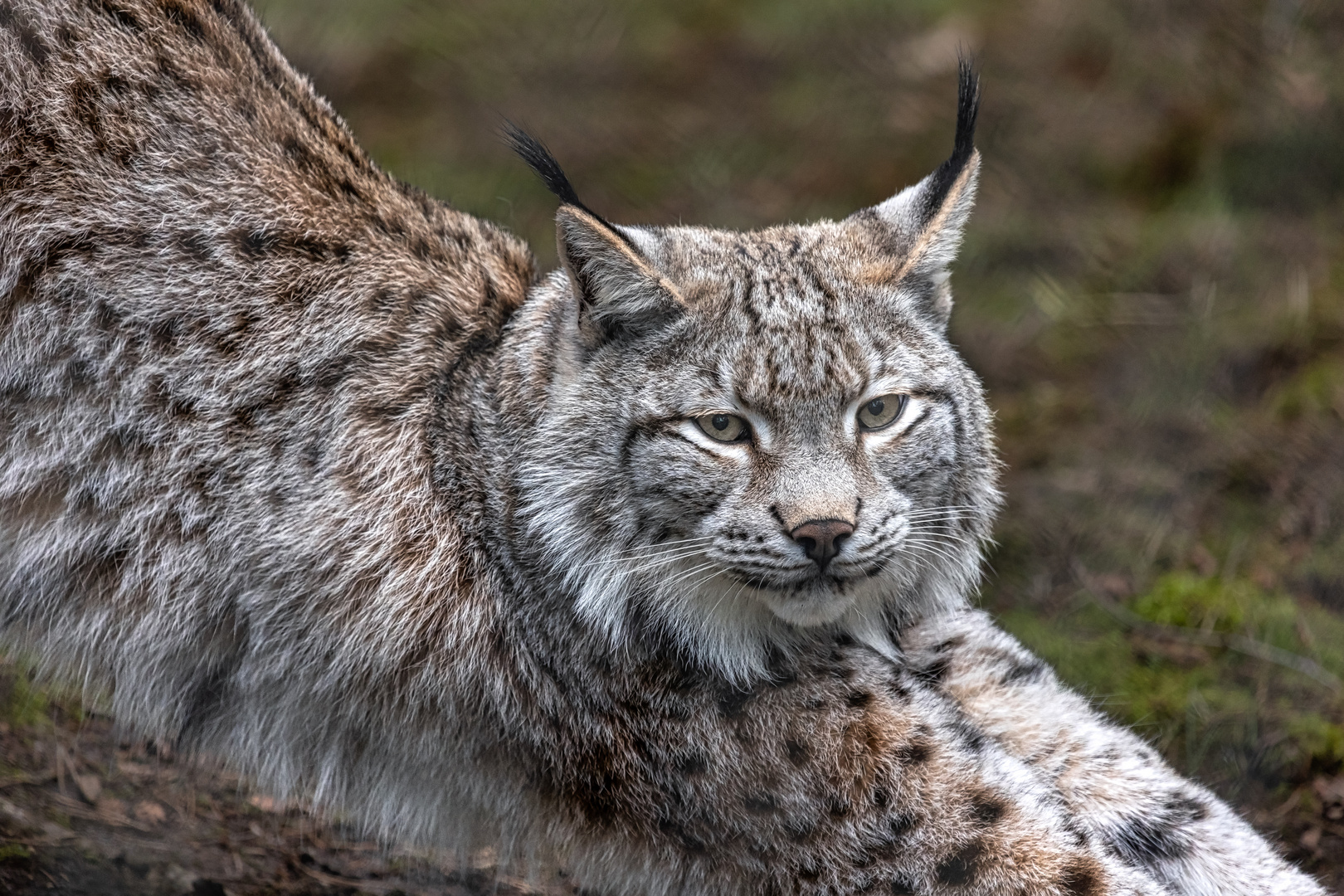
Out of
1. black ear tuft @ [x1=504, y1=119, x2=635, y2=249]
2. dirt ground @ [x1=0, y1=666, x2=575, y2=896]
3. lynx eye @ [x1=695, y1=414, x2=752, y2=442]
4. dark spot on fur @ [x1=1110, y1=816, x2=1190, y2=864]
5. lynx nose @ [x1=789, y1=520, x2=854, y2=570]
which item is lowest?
Result: dirt ground @ [x1=0, y1=666, x2=575, y2=896]

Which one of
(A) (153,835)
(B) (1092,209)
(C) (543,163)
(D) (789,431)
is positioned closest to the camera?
(D) (789,431)

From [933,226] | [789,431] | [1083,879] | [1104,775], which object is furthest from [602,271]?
[1104,775]

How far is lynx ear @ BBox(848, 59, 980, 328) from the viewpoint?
3.76 m

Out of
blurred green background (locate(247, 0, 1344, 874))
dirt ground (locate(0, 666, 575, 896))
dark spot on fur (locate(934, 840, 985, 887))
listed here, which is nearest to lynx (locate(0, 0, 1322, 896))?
dark spot on fur (locate(934, 840, 985, 887))

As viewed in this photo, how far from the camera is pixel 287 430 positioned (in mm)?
3869

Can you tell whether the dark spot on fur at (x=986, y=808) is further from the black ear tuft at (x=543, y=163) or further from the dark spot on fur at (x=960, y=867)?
the black ear tuft at (x=543, y=163)

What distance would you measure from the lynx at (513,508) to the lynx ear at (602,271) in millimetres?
10

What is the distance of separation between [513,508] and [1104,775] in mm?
2017

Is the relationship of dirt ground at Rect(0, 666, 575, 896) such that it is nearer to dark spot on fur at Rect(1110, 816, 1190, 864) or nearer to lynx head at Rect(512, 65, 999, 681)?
lynx head at Rect(512, 65, 999, 681)

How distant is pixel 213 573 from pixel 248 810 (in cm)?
133

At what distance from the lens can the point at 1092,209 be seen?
8438mm

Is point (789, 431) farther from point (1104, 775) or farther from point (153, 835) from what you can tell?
point (153, 835)

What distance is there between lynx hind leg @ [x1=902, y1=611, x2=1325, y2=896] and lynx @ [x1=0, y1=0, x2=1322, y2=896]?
12mm

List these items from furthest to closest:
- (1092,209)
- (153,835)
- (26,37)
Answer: (1092,209) → (153,835) → (26,37)
